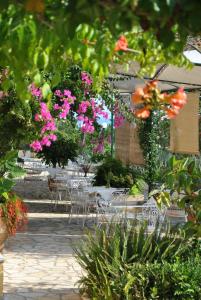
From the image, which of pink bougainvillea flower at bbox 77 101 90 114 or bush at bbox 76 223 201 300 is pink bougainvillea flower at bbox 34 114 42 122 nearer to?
pink bougainvillea flower at bbox 77 101 90 114

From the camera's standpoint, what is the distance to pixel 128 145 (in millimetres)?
13102

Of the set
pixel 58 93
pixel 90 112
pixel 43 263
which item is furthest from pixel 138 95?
pixel 90 112

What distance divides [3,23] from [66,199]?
11.7m

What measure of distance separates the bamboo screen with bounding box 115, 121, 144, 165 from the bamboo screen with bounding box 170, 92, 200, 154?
1243 millimetres

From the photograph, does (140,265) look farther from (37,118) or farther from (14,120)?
(14,120)

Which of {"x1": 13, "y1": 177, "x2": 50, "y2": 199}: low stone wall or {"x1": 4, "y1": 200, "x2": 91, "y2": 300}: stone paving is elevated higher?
{"x1": 13, "y1": 177, "x2": 50, "y2": 199}: low stone wall

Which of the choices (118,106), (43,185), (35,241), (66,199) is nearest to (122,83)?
(118,106)

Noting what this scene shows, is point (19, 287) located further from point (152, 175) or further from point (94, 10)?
point (152, 175)

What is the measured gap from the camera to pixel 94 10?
127 cm

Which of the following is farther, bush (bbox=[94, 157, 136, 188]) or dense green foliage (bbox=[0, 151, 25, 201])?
bush (bbox=[94, 157, 136, 188])

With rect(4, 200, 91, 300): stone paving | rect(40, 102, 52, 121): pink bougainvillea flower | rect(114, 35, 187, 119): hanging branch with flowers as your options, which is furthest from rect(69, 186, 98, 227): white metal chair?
rect(114, 35, 187, 119): hanging branch with flowers

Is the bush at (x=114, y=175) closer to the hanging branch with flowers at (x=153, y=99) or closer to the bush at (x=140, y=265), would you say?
the bush at (x=140, y=265)

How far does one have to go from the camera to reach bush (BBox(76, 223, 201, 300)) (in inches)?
158

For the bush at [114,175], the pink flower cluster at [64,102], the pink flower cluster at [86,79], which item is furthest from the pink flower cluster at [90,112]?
the bush at [114,175]
